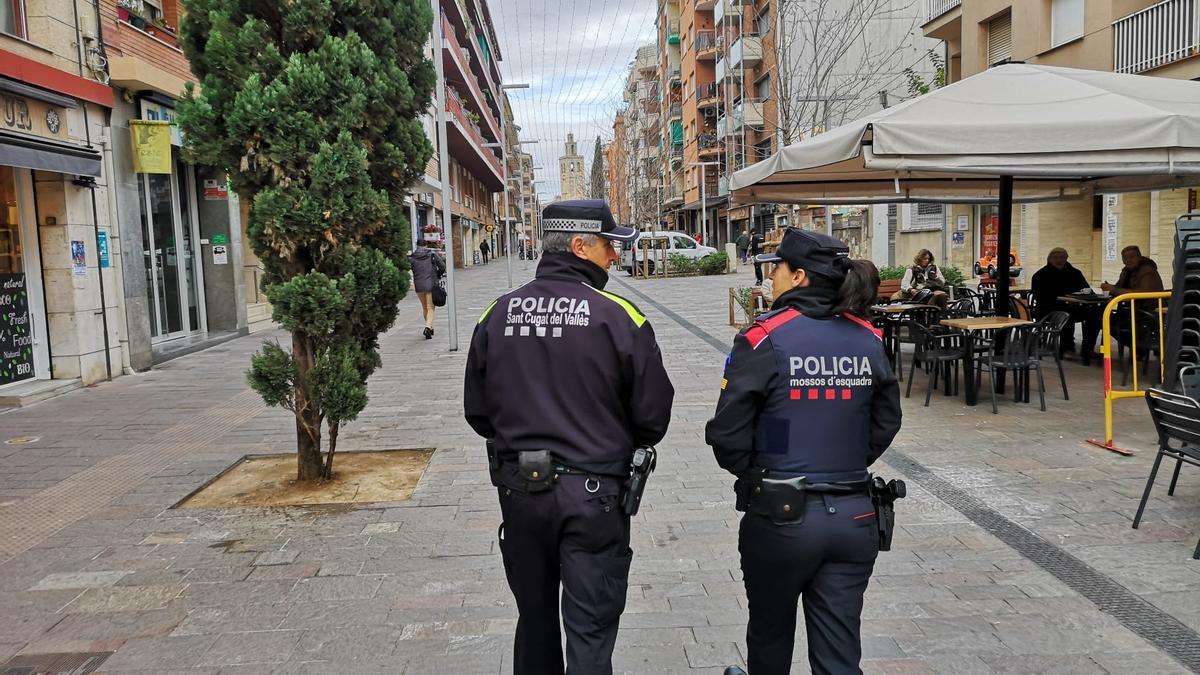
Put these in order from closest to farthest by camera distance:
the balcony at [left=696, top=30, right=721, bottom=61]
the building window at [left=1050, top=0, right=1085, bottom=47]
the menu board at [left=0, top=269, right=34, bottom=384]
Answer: the menu board at [left=0, top=269, right=34, bottom=384] → the building window at [left=1050, top=0, right=1085, bottom=47] → the balcony at [left=696, top=30, right=721, bottom=61]

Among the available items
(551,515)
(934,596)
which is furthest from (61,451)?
(934,596)

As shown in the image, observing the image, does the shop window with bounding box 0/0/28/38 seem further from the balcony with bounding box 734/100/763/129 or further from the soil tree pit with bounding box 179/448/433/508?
the balcony with bounding box 734/100/763/129

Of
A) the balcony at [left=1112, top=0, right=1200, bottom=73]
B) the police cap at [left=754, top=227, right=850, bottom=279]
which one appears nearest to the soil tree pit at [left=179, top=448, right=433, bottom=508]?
the police cap at [left=754, top=227, right=850, bottom=279]

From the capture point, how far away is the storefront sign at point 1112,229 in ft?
58.4

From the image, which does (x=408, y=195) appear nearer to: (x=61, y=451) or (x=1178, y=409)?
(x=61, y=451)

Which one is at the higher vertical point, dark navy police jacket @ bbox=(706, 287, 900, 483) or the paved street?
dark navy police jacket @ bbox=(706, 287, 900, 483)

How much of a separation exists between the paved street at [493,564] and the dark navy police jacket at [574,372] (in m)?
1.24

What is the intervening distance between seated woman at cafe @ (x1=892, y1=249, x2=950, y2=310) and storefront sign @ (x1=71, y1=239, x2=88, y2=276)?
9925mm

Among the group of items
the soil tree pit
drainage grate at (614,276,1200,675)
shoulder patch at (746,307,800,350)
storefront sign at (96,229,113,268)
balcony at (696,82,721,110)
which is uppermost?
balcony at (696,82,721,110)

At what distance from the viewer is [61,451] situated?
730cm

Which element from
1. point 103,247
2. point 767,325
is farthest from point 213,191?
point 767,325

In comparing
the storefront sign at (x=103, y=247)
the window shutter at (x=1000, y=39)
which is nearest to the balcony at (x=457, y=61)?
the window shutter at (x=1000, y=39)

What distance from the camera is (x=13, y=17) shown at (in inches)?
380

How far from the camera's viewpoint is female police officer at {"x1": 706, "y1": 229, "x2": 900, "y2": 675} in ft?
8.45
